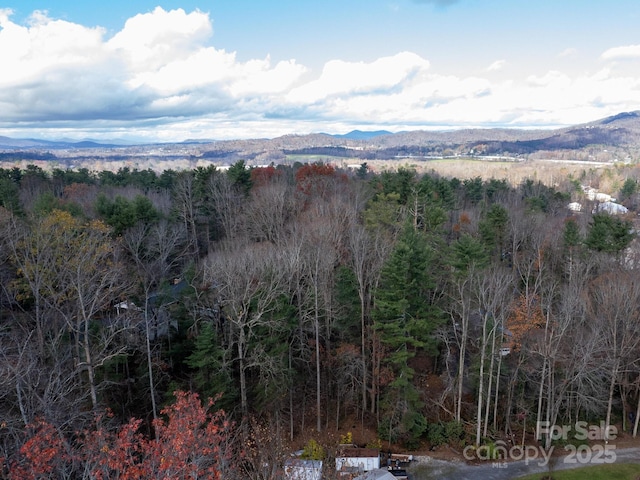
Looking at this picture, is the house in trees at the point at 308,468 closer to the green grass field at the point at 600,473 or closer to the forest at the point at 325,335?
the forest at the point at 325,335

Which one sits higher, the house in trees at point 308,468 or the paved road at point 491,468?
the house in trees at point 308,468

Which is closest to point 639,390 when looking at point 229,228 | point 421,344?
point 421,344

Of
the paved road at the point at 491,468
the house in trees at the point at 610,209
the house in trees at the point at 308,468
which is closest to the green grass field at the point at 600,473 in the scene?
the paved road at the point at 491,468

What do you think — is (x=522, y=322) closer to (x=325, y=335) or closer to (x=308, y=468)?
(x=325, y=335)

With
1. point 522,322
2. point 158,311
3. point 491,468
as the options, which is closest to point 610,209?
point 522,322

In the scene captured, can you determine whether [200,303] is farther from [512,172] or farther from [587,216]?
[512,172]
